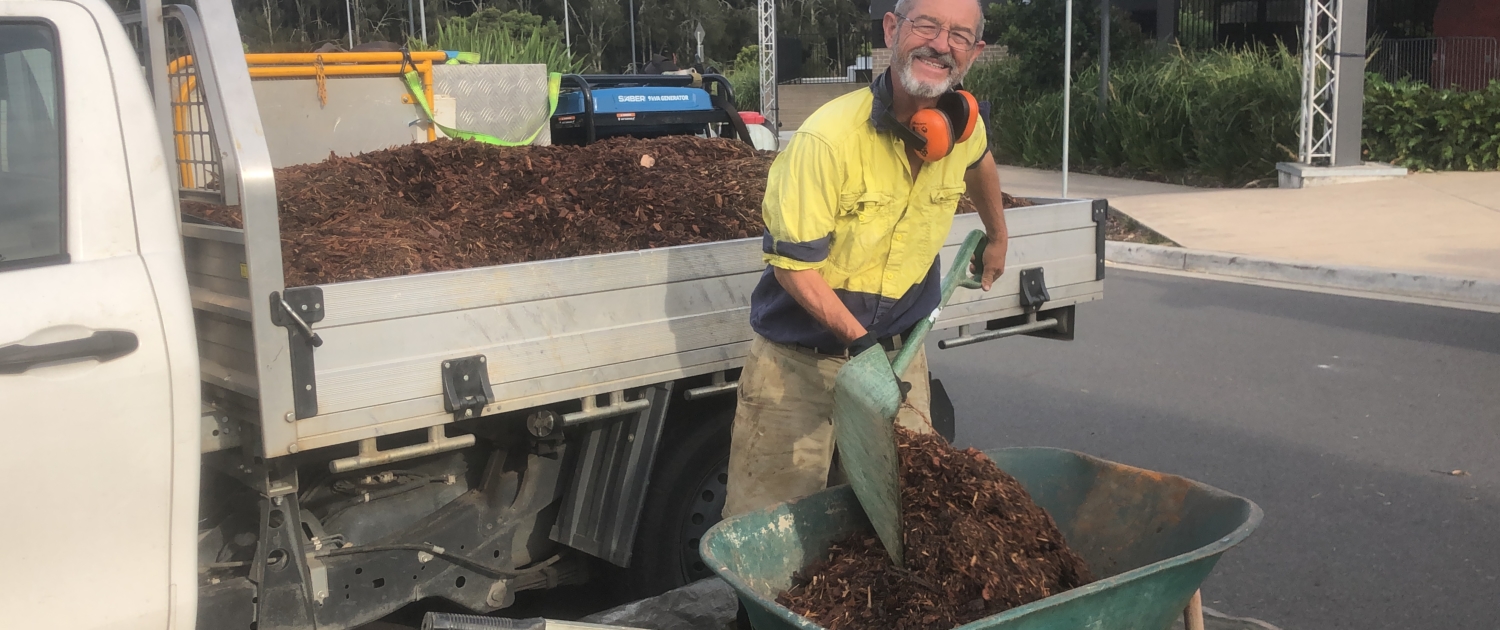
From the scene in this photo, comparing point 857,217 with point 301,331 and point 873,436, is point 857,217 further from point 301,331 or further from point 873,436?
point 301,331

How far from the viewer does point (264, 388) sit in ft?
8.84

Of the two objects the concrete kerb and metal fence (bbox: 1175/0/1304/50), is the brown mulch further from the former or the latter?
metal fence (bbox: 1175/0/1304/50)

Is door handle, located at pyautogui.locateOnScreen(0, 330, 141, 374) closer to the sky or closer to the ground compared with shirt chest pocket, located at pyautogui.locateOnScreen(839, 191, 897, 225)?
closer to the ground

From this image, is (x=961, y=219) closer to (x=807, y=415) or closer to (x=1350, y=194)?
(x=807, y=415)

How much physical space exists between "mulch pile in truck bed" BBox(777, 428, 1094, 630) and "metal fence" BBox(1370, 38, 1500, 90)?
18409 millimetres

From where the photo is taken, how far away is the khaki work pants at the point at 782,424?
10.9 feet

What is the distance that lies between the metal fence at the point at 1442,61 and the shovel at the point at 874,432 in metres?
18.6

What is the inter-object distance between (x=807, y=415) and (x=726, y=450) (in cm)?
58

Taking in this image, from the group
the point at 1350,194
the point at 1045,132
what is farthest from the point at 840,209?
the point at 1045,132

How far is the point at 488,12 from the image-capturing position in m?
39.7

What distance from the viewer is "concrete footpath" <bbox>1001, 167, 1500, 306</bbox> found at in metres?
9.84

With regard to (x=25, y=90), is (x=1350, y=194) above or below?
below

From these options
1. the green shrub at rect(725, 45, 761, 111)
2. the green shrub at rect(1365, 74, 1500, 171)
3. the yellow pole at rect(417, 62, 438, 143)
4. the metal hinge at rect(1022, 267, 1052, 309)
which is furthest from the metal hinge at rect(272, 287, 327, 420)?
A: the green shrub at rect(725, 45, 761, 111)

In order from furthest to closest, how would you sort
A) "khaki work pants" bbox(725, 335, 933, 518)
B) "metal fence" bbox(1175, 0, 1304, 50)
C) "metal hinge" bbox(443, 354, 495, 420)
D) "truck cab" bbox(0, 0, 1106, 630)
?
"metal fence" bbox(1175, 0, 1304, 50) < "khaki work pants" bbox(725, 335, 933, 518) < "metal hinge" bbox(443, 354, 495, 420) < "truck cab" bbox(0, 0, 1106, 630)
